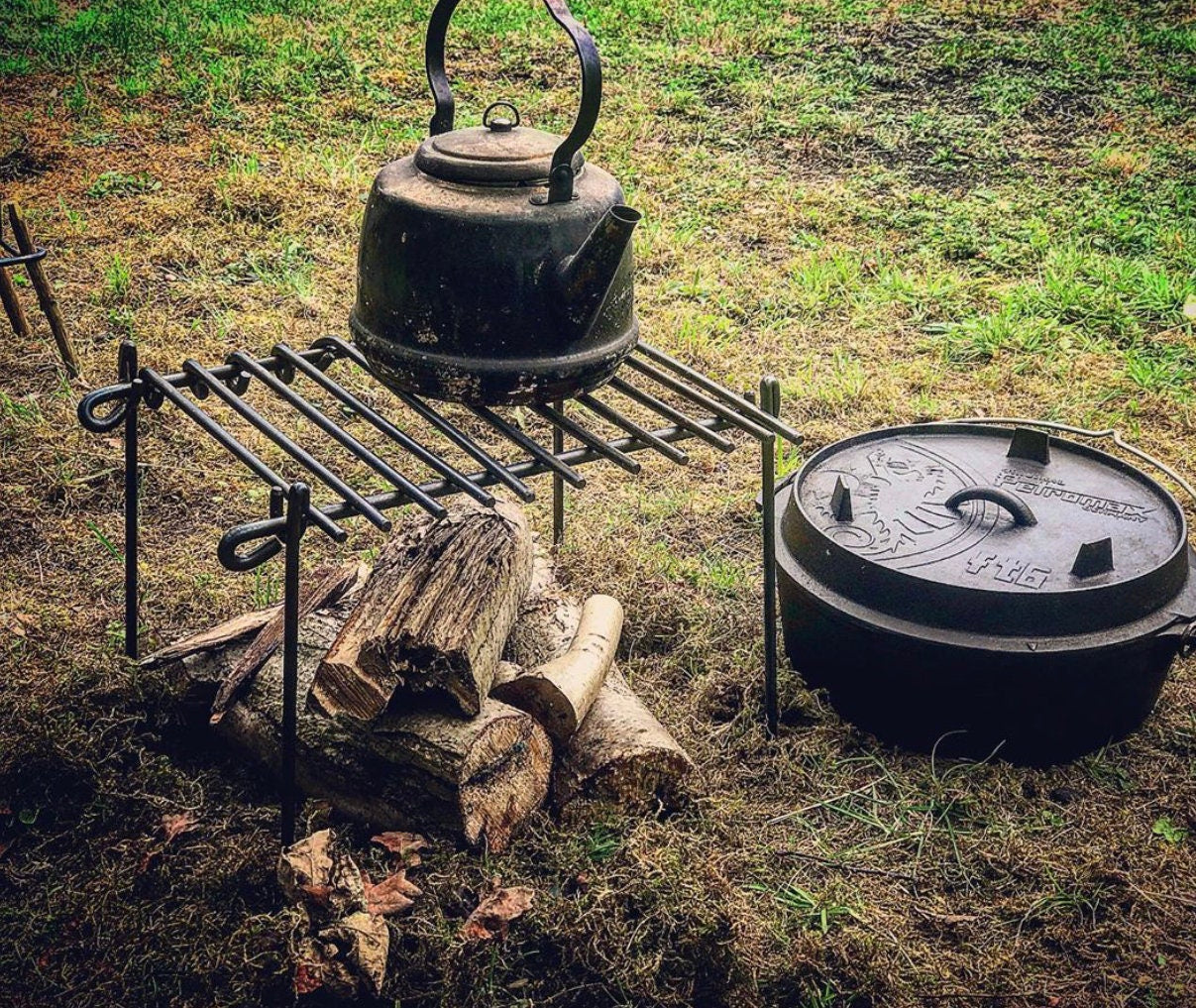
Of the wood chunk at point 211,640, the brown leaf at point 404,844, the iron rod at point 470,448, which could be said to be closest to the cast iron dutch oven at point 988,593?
the iron rod at point 470,448

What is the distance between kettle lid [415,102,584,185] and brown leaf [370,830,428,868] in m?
1.44

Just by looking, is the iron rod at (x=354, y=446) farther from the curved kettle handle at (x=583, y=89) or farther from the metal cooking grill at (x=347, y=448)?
the curved kettle handle at (x=583, y=89)

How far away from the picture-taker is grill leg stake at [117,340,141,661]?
108 inches

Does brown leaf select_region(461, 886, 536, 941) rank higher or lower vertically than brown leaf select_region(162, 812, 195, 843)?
higher

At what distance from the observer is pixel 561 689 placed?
264cm

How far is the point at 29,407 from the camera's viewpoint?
14.8 feet

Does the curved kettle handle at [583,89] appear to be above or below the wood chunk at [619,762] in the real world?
above

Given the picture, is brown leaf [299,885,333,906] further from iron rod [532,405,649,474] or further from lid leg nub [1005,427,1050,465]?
lid leg nub [1005,427,1050,465]

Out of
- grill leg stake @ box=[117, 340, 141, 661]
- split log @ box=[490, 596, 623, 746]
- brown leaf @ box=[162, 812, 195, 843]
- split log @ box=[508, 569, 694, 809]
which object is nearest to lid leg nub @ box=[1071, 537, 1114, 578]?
split log @ box=[508, 569, 694, 809]

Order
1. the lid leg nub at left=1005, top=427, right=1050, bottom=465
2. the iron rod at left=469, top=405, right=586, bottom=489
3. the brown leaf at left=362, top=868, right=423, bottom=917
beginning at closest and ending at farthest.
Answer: the iron rod at left=469, top=405, right=586, bottom=489, the brown leaf at left=362, top=868, right=423, bottom=917, the lid leg nub at left=1005, top=427, right=1050, bottom=465

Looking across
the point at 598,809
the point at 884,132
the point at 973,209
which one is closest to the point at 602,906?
the point at 598,809

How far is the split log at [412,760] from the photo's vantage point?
2.47 m

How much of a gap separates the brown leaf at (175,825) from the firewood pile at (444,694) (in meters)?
0.21

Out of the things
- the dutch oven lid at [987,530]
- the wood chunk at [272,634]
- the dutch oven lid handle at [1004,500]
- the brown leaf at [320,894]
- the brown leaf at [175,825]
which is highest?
the dutch oven lid handle at [1004,500]
